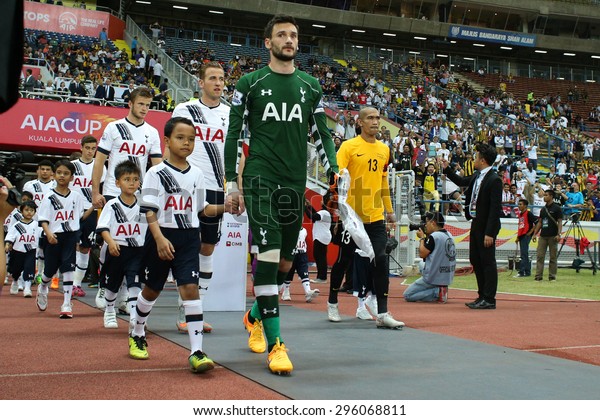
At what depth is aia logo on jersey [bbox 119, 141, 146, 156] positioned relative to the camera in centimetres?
742

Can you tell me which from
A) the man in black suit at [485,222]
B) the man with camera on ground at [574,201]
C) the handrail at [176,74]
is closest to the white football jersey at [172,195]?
the man in black suit at [485,222]

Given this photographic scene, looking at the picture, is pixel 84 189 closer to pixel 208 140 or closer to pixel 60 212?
pixel 60 212

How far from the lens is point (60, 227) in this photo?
27.5 ft

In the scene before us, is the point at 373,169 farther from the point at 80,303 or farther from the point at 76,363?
the point at 80,303

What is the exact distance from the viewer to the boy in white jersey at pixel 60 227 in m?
8.22

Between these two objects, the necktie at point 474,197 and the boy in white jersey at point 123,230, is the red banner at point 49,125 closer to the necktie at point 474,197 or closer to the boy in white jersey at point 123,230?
the necktie at point 474,197

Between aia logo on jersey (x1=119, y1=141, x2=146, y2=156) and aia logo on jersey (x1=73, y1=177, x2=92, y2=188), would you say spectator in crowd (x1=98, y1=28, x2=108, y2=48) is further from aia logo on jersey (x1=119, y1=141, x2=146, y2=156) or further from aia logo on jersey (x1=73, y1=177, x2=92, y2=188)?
aia logo on jersey (x1=119, y1=141, x2=146, y2=156)

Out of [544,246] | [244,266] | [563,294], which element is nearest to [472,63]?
[544,246]

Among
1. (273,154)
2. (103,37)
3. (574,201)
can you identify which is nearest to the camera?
(273,154)

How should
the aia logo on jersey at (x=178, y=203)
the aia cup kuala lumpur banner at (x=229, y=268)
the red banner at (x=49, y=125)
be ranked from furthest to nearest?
the red banner at (x=49, y=125) < the aia cup kuala lumpur banner at (x=229, y=268) < the aia logo on jersey at (x=178, y=203)

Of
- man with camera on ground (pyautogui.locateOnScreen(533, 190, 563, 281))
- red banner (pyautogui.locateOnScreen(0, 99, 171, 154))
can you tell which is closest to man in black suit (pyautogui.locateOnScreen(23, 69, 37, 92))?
red banner (pyautogui.locateOnScreen(0, 99, 171, 154))

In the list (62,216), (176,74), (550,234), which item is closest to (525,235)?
(550,234)

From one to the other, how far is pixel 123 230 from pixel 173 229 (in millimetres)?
2203

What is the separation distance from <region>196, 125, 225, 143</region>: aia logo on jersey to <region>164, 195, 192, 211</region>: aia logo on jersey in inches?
65.4
